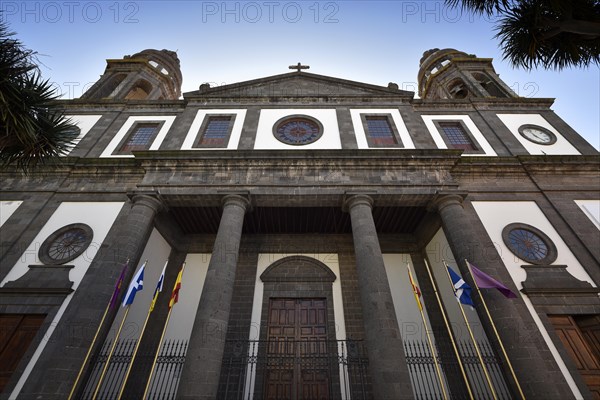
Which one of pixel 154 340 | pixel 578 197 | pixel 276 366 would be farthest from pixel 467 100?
pixel 154 340

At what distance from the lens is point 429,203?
35.5 ft

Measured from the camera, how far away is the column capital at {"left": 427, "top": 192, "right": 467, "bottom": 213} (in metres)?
10.3

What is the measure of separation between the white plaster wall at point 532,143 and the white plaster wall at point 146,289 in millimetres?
16131

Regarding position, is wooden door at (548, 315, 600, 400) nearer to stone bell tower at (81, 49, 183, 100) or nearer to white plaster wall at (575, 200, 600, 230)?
white plaster wall at (575, 200, 600, 230)

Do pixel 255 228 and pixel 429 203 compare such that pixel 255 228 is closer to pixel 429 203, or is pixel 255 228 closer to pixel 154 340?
pixel 154 340

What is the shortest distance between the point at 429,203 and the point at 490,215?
226 cm

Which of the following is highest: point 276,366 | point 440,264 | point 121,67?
point 121,67

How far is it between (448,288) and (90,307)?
11327mm

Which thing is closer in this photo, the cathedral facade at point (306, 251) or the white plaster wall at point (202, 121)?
the cathedral facade at point (306, 251)

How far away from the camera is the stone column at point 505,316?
7.00m

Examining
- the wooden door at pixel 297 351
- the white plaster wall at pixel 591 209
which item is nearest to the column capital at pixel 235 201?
the wooden door at pixel 297 351

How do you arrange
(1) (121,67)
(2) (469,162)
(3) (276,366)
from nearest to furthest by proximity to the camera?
1. (3) (276,366)
2. (2) (469,162)
3. (1) (121,67)

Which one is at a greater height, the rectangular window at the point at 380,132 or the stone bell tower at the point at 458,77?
the stone bell tower at the point at 458,77

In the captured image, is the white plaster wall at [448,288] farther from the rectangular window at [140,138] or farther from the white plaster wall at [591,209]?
the rectangular window at [140,138]
